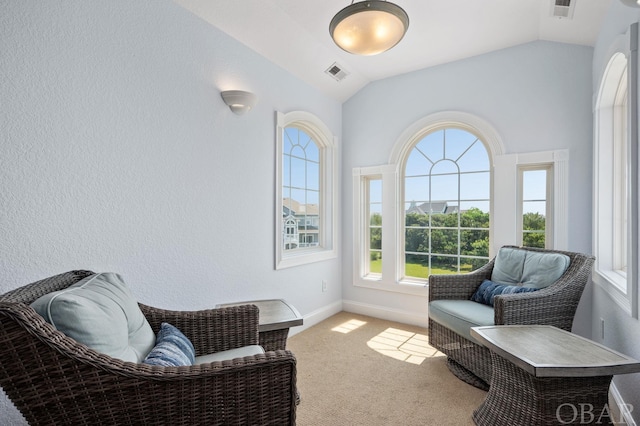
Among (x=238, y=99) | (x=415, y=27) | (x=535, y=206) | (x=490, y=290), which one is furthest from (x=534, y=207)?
(x=238, y=99)

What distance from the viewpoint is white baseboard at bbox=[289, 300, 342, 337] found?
3.29 meters

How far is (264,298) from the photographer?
9.58ft

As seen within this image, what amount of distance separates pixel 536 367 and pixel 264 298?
207 cm

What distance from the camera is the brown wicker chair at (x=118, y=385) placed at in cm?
94

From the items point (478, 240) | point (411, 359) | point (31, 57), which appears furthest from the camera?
point (478, 240)

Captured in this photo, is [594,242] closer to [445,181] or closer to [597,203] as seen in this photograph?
[597,203]

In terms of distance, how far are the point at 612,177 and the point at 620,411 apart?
5.11 ft

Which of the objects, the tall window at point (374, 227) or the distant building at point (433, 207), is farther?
the tall window at point (374, 227)

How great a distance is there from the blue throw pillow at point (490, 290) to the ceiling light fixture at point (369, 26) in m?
1.88

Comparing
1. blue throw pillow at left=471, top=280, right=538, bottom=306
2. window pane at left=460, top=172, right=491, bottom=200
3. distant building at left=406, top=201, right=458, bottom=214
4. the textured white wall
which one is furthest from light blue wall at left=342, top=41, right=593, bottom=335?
the textured white wall

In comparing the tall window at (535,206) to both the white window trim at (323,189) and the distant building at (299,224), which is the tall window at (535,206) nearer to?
the white window trim at (323,189)

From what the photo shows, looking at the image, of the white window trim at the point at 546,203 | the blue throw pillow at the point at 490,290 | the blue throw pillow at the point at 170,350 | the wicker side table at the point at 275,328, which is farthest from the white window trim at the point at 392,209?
the blue throw pillow at the point at 170,350

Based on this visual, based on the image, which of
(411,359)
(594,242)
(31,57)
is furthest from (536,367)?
(31,57)

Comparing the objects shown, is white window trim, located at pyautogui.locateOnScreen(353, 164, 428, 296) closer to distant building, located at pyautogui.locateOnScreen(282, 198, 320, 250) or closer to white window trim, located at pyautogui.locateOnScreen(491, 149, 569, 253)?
distant building, located at pyautogui.locateOnScreen(282, 198, 320, 250)
